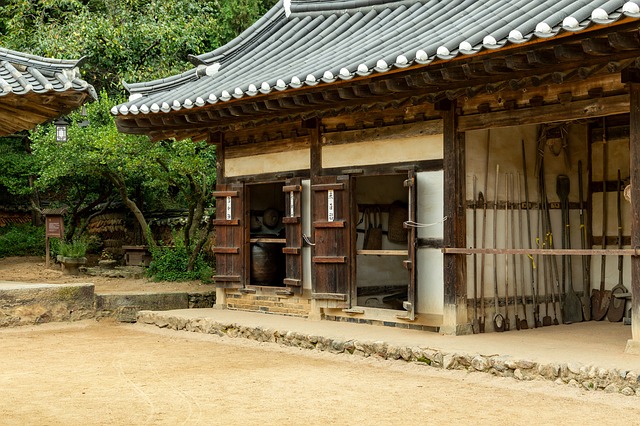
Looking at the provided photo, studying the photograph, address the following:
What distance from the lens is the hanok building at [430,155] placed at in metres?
7.81

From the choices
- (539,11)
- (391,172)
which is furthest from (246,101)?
(539,11)

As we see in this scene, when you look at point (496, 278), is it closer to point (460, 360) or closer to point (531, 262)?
point (531, 262)

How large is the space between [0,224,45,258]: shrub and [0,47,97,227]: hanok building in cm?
1066

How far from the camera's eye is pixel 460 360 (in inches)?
303

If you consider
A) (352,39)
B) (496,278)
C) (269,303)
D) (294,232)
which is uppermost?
(352,39)

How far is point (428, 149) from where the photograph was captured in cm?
934

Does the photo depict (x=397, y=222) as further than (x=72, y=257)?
No

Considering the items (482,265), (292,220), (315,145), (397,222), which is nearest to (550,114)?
(482,265)

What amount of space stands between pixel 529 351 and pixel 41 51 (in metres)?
13.9

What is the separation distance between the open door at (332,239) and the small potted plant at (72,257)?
10.3 m

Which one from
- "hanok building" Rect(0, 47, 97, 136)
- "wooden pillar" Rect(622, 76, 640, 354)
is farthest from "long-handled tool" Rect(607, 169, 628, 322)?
"hanok building" Rect(0, 47, 97, 136)

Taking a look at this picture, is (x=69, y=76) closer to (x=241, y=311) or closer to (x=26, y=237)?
(x=241, y=311)

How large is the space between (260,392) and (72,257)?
535 inches

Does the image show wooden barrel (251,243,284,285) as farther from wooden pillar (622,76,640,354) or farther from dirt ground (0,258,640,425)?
wooden pillar (622,76,640,354)
